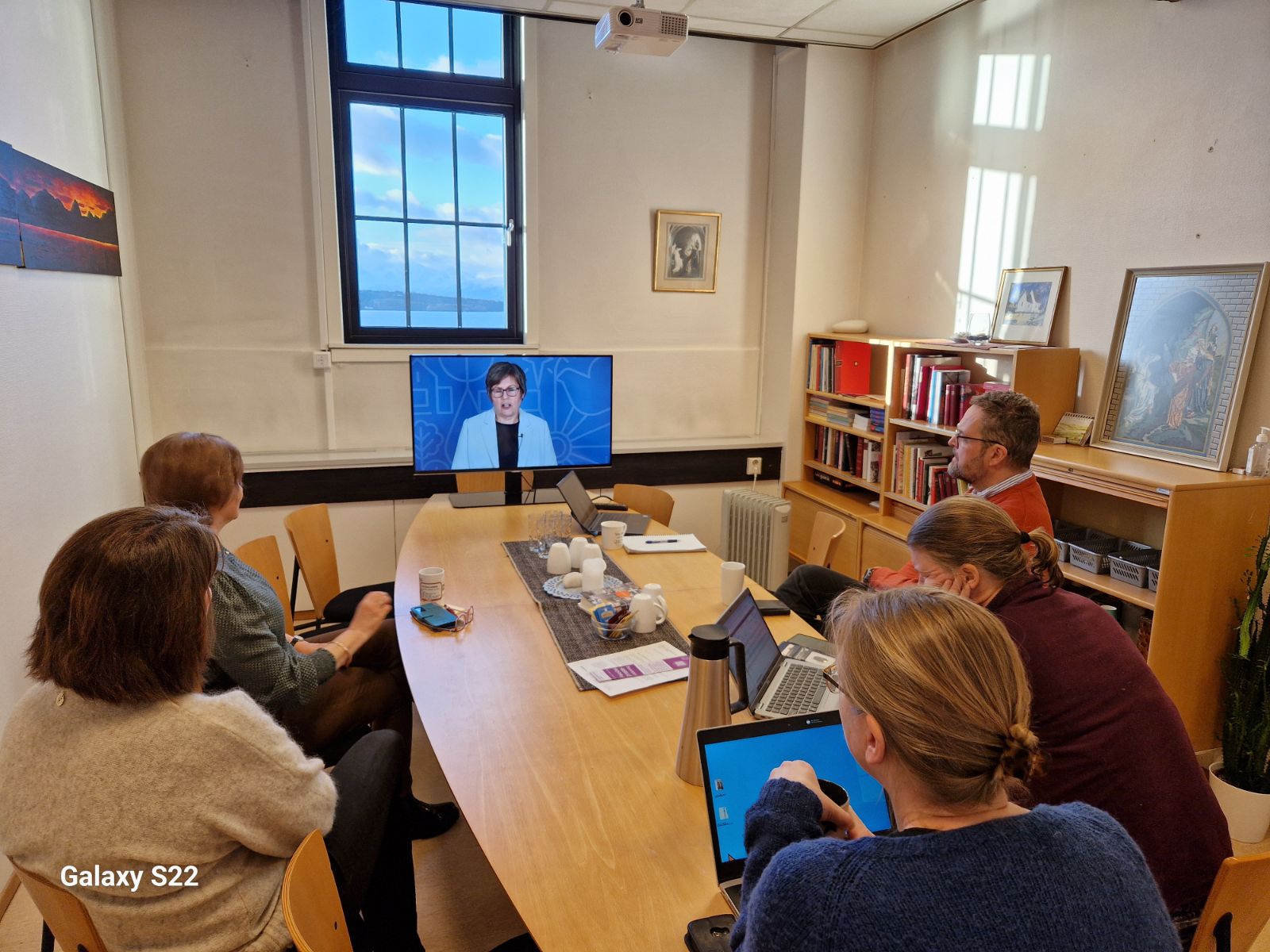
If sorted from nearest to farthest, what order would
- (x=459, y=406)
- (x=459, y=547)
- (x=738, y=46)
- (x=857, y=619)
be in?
(x=857, y=619) < (x=459, y=547) < (x=459, y=406) < (x=738, y=46)

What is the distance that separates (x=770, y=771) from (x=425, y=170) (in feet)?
12.5

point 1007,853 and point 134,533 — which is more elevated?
point 134,533

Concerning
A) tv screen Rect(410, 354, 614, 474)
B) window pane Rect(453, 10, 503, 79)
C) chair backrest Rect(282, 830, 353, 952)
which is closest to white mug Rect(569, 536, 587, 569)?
tv screen Rect(410, 354, 614, 474)

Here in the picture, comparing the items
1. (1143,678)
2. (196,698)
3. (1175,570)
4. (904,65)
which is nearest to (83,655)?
(196,698)

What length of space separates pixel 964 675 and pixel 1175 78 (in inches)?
113

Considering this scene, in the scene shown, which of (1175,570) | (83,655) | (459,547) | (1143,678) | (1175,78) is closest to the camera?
(83,655)

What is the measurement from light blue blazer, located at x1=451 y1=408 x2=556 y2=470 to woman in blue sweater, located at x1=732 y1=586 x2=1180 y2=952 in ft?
8.14

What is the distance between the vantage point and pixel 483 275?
14.4ft

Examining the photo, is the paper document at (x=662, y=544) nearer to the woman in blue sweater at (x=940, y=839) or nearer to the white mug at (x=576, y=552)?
the white mug at (x=576, y=552)

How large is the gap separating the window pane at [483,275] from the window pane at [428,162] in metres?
0.21

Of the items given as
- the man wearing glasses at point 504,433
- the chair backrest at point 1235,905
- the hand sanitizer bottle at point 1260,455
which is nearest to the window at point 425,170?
the man wearing glasses at point 504,433

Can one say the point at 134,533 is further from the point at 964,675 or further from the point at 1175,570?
the point at 1175,570

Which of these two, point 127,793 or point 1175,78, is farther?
point 1175,78

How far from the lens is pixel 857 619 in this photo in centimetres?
106
